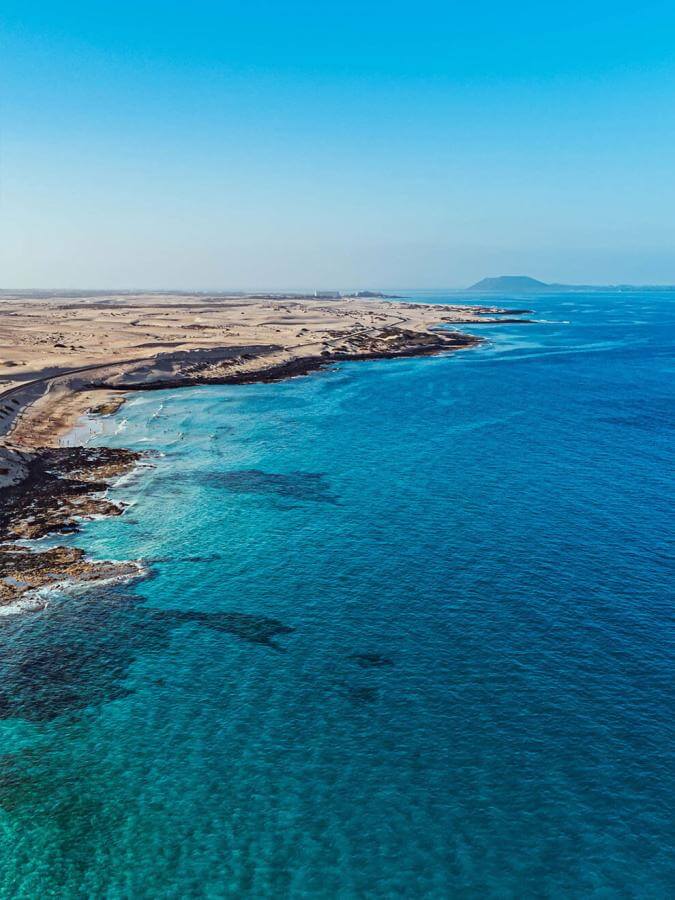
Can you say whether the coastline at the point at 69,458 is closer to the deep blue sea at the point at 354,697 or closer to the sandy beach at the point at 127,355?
the sandy beach at the point at 127,355

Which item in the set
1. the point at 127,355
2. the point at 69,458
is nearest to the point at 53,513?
the point at 69,458

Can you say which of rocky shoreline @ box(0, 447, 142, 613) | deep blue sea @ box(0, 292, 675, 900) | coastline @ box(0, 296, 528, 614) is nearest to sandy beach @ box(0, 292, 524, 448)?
coastline @ box(0, 296, 528, 614)

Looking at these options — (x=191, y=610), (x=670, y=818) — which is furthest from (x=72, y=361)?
(x=670, y=818)

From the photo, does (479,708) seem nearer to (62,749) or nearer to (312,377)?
(62,749)

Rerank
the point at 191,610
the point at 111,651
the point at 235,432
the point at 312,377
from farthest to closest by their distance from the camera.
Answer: the point at 312,377, the point at 235,432, the point at 191,610, the point at 111,651

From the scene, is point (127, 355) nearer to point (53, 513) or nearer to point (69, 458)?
point (69, 458)

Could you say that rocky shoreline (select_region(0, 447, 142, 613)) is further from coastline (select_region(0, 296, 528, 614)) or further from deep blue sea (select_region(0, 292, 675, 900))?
deep blue sea (select_region(0, 292, 675, 900))
